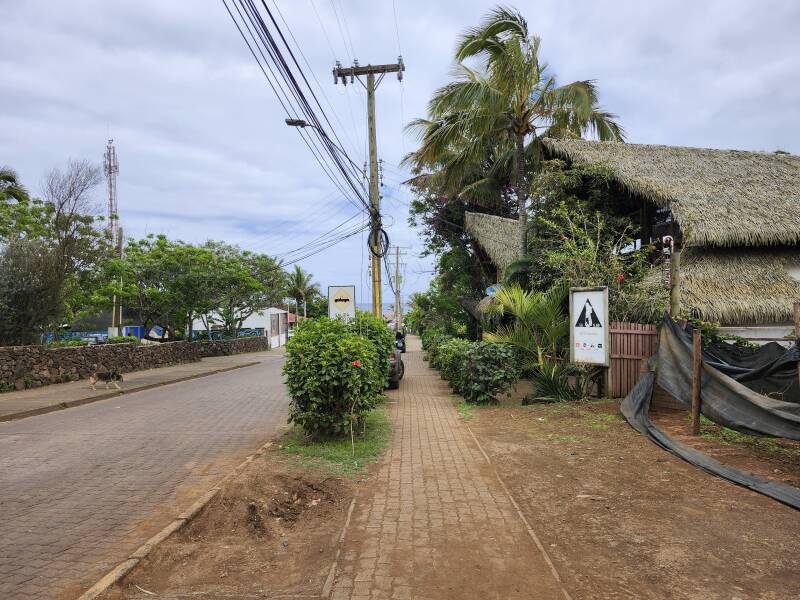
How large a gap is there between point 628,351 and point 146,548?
28.5 ft

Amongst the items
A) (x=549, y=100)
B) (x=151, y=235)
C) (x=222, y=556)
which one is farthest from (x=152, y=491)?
(x=151, y=235)

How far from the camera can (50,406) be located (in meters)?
12.1

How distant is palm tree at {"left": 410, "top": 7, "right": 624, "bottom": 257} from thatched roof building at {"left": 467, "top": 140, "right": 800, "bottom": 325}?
1119mm

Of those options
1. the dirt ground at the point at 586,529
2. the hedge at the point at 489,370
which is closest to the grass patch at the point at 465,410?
the hedge at the point at 489,370

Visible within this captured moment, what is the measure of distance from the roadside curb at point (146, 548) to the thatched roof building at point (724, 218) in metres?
9.57

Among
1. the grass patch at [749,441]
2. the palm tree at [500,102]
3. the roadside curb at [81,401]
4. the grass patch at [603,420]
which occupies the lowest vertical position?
the roadside curb at [81,401]

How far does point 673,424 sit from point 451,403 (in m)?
4.67

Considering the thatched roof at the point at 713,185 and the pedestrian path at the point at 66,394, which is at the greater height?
the thatched roof at the point at 713,185

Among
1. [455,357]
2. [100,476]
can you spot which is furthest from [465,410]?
[100,476]

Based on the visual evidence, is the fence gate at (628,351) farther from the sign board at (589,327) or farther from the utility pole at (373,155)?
the utility pole at (373,155)

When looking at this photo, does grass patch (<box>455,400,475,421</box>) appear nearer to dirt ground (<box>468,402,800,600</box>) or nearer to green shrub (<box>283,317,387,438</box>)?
dirt ground (<box>468,402,800,600</box>)

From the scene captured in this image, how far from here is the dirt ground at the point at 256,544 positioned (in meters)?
3.57

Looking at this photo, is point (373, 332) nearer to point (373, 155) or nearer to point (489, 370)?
point (489, 370)

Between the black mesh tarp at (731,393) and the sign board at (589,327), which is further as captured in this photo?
the sign board at (589,327)
